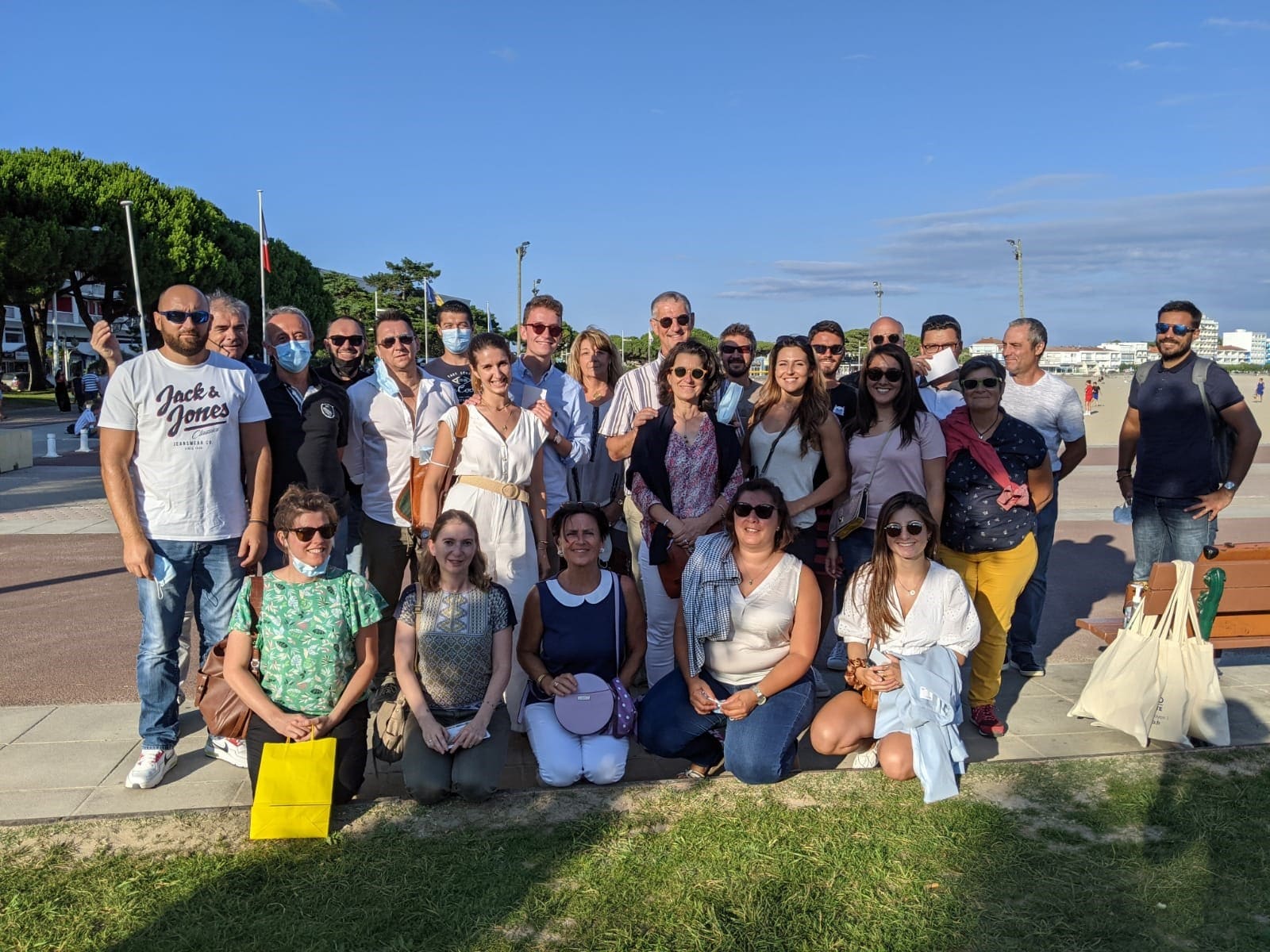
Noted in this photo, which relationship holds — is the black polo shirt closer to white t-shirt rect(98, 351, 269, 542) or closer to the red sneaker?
white t-shirt rect(98, 351, 269, 542)

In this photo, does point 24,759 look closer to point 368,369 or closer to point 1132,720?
point 368,369

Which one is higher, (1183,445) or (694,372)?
(694,372)

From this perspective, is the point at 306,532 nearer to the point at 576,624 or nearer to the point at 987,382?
the point at 576,624

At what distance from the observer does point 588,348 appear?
580cm

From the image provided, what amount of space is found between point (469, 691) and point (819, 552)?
1971 millimetres

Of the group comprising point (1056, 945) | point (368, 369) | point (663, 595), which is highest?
point (368, 369)

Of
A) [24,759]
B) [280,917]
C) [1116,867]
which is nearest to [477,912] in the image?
[280,917]

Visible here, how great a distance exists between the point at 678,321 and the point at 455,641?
247 cm

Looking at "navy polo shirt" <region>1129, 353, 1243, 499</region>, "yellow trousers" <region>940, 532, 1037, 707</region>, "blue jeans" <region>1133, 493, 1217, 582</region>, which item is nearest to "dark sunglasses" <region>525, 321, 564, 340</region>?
"yellow trousers" <region>940, 532, 1037, 707</region>

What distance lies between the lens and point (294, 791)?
3596mm

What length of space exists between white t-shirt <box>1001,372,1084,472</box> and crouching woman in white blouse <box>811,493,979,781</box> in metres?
1.64

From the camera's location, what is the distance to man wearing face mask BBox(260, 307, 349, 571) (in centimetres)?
465

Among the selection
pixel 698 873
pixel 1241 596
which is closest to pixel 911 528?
pixel 698 873

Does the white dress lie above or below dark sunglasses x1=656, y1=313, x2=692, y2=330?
below
